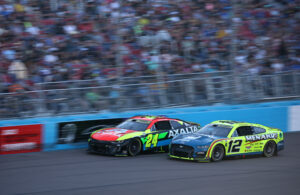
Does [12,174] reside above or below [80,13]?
below

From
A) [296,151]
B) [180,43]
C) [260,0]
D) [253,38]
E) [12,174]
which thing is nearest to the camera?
[12,174]

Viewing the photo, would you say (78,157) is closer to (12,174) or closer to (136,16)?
(12,174)

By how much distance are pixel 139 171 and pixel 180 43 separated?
8.71m

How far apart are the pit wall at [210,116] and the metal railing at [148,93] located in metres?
0.23

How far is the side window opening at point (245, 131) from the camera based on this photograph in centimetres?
1333

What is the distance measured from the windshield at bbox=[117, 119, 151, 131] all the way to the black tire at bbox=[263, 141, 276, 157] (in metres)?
3.82

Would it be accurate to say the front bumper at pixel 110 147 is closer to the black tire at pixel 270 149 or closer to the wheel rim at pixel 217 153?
the wheel rim at pixel 217 153

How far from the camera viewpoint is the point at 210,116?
1733 centimetres

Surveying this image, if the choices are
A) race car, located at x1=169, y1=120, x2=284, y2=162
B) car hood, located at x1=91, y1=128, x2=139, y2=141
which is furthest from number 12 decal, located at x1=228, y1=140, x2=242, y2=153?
car hood, located at x1=91, y1=128, x2=139, y2=141

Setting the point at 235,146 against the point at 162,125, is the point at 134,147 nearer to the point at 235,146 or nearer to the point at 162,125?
the point at 162,125

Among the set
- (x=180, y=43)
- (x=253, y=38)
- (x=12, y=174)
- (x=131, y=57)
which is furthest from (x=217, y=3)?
(x=12, y=174)

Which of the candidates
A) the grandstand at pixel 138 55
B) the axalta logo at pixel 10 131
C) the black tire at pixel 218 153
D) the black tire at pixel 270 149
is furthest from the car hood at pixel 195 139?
the axalta logo at pixel 10 131

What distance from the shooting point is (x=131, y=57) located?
17.1 meters

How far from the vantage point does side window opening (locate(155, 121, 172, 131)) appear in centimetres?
1414
